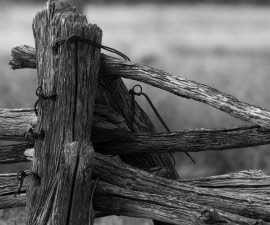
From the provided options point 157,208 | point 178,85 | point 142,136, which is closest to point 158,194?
point 157,208

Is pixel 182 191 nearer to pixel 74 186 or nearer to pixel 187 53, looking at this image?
pixel 74 186

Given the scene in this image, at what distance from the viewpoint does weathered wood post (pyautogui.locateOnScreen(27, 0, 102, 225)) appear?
91.4 inches

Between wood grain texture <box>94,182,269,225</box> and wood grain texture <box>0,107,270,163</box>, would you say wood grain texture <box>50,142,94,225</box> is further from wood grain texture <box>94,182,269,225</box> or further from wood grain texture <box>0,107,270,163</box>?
wood grain texture <box>0,107,270,163</box>

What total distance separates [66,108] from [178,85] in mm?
404

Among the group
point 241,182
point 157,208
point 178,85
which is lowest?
point 157,208

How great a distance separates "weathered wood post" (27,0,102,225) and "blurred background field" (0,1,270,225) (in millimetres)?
978

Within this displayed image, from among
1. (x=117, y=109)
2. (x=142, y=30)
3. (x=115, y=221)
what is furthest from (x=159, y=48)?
(x=117, y=109)

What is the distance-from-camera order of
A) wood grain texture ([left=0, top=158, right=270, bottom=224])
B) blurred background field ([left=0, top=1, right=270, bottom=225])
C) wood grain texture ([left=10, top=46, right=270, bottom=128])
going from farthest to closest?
blurred background field ([left=0, top=1, right=270, bottom=225]) → wood grain texture ([left=0, top=158, right=270, bottom=224]) → wood grain texture ([left=10, top=46, right=270, bottom=128])

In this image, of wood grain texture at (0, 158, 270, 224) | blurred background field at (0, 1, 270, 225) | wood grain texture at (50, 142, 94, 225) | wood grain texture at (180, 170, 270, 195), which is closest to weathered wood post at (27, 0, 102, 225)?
wood grain texture at (50, 142, 94, 225)

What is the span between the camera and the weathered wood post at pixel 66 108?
7.62 ft

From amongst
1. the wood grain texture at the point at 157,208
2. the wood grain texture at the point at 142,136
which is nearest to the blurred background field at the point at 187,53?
the wood grain texture at the point at 142,136

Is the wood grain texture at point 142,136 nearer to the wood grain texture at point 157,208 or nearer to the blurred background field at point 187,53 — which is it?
the wood grain texture at point 157,208

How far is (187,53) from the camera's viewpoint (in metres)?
12.2

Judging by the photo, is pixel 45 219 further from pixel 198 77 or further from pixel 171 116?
pixel 198 77
